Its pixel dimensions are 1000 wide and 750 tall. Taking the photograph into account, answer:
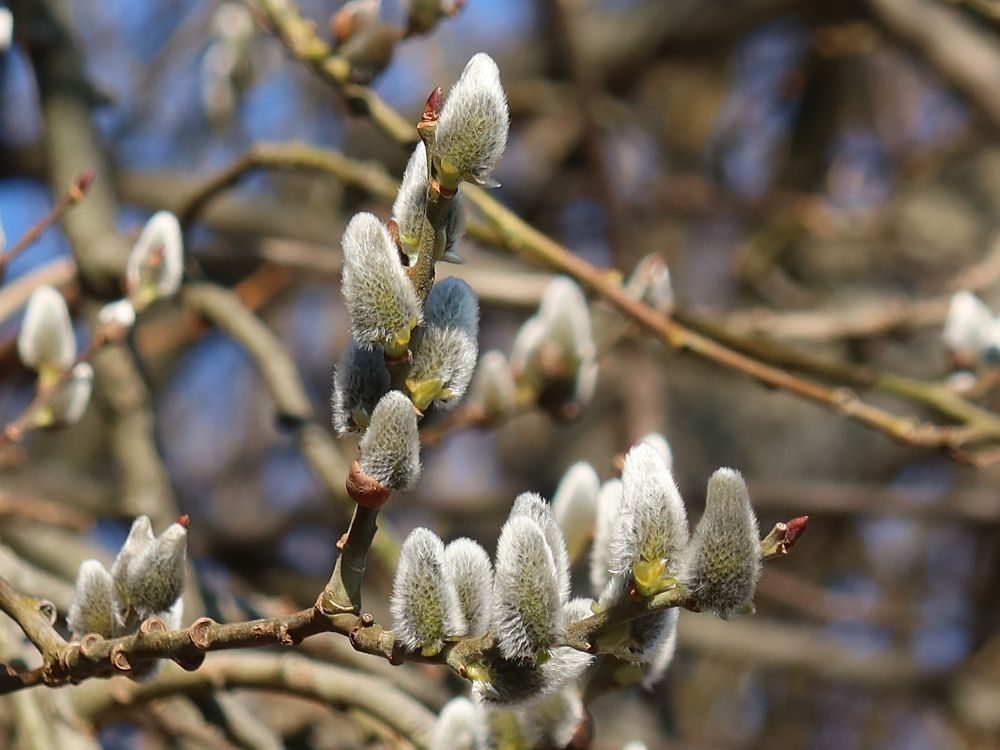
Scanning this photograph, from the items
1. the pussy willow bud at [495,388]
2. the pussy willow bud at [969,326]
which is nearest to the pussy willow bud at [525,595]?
the pussy willow bud at [495,388]

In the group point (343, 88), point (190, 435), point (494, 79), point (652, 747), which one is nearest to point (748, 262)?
point (652, 747)

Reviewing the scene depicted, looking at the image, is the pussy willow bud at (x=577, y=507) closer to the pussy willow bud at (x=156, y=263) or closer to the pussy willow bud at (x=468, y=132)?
the pussy willow bud at (x=468, y=132)

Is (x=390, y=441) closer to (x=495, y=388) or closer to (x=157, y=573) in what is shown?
(x=157, y=573)

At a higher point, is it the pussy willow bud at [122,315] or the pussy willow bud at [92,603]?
the pussy willow bud at [122,315]

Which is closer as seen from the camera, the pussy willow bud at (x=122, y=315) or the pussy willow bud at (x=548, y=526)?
the pussy willow bud at (x=548, y=526)

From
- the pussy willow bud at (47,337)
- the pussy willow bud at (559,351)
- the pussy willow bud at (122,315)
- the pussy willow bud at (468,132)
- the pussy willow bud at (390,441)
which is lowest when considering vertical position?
the pussy willow bud at (559,351)

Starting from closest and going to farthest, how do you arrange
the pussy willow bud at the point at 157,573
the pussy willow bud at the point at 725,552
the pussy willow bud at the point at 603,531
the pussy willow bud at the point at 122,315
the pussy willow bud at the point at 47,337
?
the pussy willow bud at the point at 725,552 → the pussy willow bud at the point at 157,573 → the pussy willow bud at the point at 603,531 → the pussy willow bud at the point at 47,337 → the pussy willow bud at the point at 122,315
